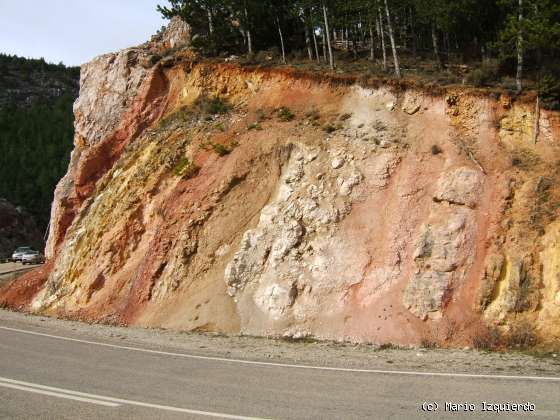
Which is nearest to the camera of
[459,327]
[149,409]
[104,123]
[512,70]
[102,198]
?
[149,409]

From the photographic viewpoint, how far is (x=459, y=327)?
12.3m

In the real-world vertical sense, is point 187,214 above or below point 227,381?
above

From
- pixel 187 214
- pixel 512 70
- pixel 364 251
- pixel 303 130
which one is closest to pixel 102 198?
pixel 187 214

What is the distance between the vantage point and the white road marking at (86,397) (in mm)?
6750

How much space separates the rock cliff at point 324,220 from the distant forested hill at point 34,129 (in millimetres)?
54132

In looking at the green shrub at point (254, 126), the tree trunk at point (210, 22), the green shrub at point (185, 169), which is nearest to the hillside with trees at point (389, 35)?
the tree trunk at point (210, 22)

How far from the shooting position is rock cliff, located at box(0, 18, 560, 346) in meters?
13.0

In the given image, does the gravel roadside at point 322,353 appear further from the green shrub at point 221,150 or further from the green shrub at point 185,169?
the green shrub at point 221,150

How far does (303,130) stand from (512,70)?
891 centimetres

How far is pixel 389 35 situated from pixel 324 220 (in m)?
16.4

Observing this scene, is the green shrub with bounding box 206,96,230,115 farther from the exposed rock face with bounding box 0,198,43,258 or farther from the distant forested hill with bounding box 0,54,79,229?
the distant forested hill with bounding box 0,54,79,229

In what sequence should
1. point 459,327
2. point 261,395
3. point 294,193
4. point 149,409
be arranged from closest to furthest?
point 149,409 → point 261,395 → point 459,327 → point 294,193

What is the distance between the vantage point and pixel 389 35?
28.0 m

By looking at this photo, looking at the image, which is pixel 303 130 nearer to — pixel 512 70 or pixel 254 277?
pixel 254 277
